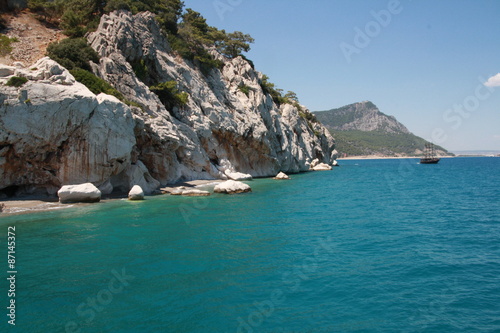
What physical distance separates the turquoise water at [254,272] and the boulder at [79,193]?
3118mm

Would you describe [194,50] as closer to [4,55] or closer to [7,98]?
[4,55]

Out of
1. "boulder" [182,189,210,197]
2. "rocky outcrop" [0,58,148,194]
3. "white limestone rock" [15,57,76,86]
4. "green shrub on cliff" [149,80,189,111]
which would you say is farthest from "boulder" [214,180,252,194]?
"white limestone rock" [15,57,76,86]

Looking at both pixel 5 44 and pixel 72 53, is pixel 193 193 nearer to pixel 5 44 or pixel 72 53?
pixel 72 53

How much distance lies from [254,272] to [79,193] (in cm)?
1938

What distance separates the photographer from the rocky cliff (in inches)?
1001

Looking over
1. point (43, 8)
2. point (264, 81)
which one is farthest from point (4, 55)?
point (264, 81)

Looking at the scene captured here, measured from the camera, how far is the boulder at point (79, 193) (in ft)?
A: 83.9

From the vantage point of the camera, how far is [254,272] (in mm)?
12320

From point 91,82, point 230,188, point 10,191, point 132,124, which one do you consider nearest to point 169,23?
point 91,82

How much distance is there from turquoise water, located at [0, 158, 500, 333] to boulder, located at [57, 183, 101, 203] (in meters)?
3.12

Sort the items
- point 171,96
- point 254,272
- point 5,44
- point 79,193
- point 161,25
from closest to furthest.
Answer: point 254,272
point 79,193
point 5,44
point 171,96
point 161,25

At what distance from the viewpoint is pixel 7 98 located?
23938 mm

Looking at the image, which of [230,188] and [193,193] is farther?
[230,188]

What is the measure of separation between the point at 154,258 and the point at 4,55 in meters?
31.0
